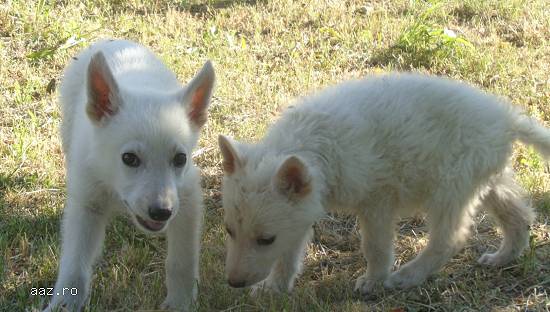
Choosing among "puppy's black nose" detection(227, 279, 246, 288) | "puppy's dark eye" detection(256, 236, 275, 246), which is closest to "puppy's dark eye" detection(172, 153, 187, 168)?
"puppy's dark eye" detection(256, 236, 275, 246)

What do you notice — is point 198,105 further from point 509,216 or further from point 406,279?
point 509,216

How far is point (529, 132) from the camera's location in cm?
472

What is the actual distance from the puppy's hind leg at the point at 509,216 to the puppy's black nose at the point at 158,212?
2.18 metres

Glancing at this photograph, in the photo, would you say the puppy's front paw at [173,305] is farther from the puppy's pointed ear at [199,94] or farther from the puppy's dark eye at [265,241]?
the puppy's pointed ear at [199,94]

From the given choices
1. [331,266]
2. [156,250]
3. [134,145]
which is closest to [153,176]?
[134,145]

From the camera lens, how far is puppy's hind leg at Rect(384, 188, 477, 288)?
4.59 meters

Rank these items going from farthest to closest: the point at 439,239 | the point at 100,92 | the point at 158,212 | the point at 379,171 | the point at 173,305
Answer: the point at 439,239 < the point at 379,171 < the point at 173,305 < the point at 100,92 < the point at 158,212

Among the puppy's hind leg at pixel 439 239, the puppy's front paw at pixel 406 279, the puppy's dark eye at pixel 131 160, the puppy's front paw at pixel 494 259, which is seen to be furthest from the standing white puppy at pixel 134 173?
the puppy's front paw at pixel 494 259

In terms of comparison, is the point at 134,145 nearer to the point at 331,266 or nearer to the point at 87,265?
the point at 87,265

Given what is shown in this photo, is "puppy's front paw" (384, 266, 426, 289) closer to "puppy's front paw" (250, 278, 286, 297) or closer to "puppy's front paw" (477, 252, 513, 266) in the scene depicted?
"puppy's front paw" (477, 252, 513, 266)

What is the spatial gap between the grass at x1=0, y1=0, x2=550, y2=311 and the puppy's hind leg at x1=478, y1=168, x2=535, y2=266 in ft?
0.39

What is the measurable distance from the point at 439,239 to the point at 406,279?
1.05 feet

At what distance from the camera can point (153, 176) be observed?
154 inches

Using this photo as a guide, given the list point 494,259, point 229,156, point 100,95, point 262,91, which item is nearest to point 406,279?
point 494,259
